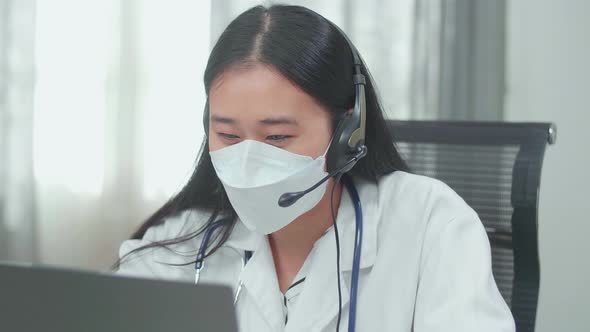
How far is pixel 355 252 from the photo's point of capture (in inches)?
43.8

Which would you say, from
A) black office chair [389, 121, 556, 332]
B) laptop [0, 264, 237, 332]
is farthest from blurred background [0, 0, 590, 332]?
laptop [0, 264, 237, 332]

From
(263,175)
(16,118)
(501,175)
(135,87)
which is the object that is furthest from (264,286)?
(16,118)

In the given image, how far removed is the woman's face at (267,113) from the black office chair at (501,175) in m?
0.35

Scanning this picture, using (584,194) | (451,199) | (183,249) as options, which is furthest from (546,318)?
(183,249)

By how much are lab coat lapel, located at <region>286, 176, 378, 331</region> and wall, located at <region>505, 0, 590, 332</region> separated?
43.1 inches

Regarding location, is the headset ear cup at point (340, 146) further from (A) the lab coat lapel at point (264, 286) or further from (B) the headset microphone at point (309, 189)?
(A) the lab coat lapel at point (264, 286)

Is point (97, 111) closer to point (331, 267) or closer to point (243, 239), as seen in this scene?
point (243, 239)

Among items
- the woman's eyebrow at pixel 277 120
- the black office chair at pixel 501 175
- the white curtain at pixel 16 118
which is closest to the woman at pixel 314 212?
the woman's eyebrow at pixel 277 120

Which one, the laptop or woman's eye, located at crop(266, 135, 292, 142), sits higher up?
woman's eye, located at crop(266, 135, 292, 142)

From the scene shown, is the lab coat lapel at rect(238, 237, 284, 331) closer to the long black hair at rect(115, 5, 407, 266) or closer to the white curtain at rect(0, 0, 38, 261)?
the long black hair at rect(115, 5, 407, 266)

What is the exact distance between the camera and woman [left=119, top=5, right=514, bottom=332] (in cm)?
104

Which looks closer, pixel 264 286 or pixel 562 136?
pixel 264 286

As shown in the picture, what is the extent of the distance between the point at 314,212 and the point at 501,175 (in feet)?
1.20

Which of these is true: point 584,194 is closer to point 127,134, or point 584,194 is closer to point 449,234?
point 449,234
